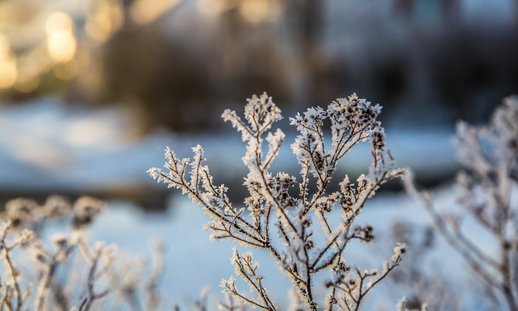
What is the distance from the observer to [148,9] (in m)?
16.7

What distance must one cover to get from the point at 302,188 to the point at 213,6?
15601 millimetres

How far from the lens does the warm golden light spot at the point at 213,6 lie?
14.5 m

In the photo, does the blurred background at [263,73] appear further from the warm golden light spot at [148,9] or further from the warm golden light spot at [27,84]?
the warm golden light spot at [27,84]

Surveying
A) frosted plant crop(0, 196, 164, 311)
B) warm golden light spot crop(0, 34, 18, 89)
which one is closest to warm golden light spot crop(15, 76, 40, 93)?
warm golden light spot crop(0, 34, 18, 89)

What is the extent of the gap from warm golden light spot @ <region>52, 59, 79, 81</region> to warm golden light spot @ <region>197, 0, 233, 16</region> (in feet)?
33.0

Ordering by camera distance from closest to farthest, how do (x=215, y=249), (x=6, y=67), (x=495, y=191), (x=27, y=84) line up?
(x=495, y=191)
(x=215, y=249)
(x=6, y=67)
(x=27, y=84)

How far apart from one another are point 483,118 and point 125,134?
1596 cm

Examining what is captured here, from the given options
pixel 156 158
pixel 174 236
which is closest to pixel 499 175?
pixel 174 236

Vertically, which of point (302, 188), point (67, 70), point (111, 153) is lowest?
point (302, 188)

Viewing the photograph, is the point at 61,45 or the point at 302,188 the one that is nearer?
the point at 302,188

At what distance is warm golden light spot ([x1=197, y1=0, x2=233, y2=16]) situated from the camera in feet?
47.6

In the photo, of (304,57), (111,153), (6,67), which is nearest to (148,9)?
(111,153)

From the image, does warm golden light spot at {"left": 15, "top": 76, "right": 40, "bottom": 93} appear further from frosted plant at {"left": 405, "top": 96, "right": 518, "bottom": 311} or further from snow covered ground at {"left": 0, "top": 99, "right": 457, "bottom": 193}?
frosted plant at {"left": 405, "top": 96, "right": 518, "bottom": 311}

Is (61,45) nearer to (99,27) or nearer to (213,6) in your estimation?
(99,27)
